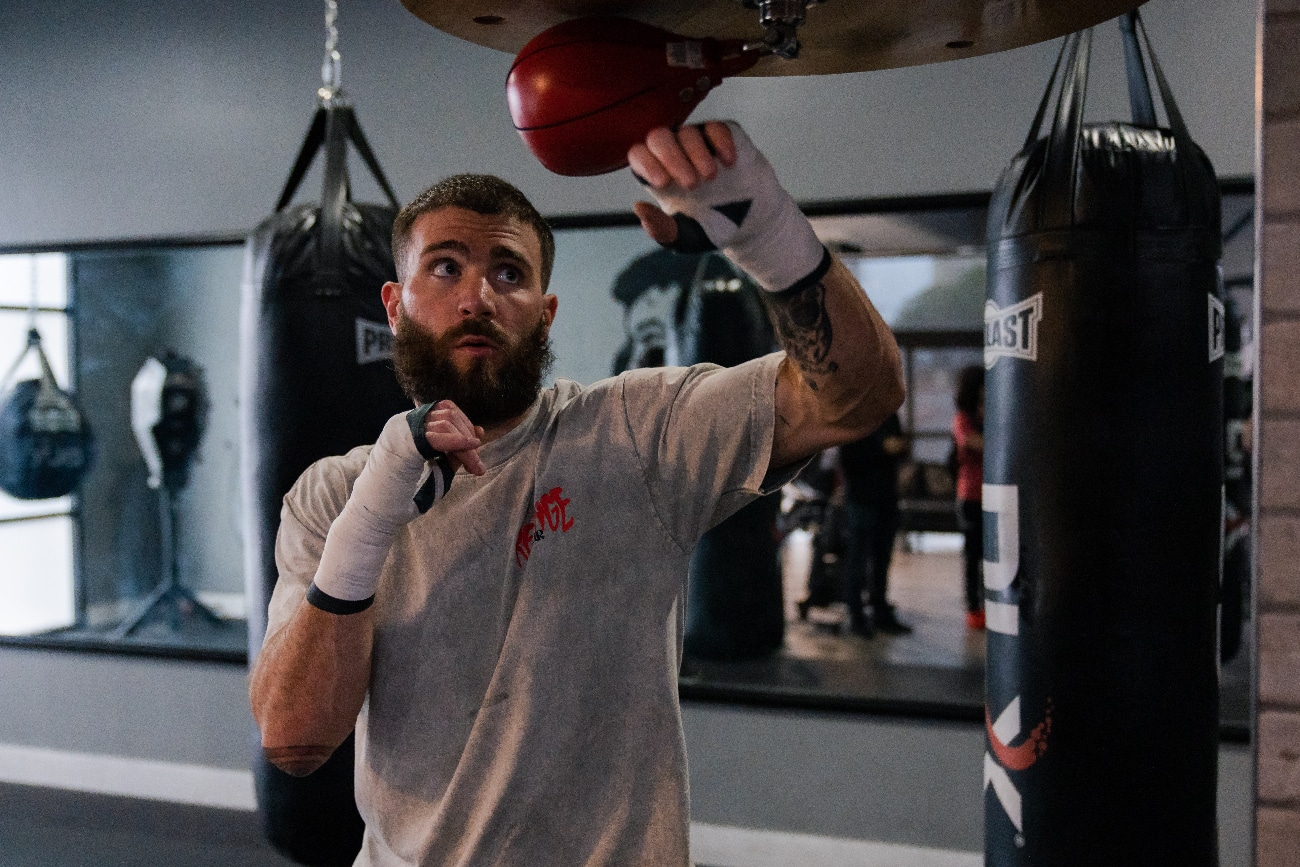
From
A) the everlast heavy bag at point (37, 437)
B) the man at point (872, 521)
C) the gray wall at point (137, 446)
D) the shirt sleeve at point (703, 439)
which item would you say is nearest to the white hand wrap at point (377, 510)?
the shirt sleeve at point (703, 439)

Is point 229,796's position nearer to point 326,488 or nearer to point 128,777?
point 128,777

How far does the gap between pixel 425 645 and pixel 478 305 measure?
40cm

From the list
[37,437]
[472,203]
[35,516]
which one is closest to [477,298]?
[472,203]

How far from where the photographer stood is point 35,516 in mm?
4594

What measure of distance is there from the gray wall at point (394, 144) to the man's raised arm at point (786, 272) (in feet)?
6.27

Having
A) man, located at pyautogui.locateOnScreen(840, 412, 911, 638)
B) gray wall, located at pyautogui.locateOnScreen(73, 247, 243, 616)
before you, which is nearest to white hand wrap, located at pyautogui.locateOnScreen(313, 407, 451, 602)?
man, located at pyautogui.locateOnScreen(840, 412, 911, 638)

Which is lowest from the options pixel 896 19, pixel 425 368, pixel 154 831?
pixel 154 831

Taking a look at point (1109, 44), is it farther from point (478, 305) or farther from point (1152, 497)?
point (478, 305)

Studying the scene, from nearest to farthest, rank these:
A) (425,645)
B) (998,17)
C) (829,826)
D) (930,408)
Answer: (998,17)
(425,645)
(829,826)
(930,408)

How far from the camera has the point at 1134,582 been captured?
149 cm

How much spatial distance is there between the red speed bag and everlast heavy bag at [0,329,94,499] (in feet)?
12.8

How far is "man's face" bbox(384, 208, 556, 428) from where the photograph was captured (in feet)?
3.82

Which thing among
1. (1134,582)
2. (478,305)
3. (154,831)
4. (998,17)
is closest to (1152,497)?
(1134,582)

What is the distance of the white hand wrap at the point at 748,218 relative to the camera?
31.9 inches
